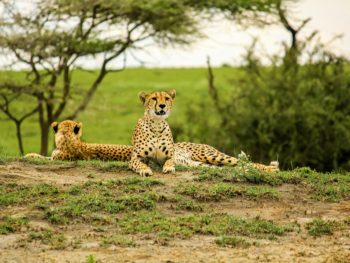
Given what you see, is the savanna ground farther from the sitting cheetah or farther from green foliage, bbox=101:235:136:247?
the sitting cheetah

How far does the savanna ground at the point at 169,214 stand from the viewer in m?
6.32

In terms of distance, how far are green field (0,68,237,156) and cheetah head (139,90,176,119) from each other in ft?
33.8

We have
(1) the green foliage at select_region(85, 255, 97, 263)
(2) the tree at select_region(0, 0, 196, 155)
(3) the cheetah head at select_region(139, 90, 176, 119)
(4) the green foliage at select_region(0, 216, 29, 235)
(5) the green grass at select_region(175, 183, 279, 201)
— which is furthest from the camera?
(2) the tree at select_region(0, 0, 196, 155)

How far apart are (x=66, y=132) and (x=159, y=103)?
58.9 inches

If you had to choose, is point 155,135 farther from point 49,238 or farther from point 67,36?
point 67,36

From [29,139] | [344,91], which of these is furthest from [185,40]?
[29,139]

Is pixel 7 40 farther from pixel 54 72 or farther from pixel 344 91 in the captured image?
pixel 344 91

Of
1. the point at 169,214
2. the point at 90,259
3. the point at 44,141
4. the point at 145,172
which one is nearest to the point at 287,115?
the point at 44,141

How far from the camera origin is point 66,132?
389 inches

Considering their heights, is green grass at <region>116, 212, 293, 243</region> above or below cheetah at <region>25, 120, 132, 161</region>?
below

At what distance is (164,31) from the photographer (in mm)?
20094

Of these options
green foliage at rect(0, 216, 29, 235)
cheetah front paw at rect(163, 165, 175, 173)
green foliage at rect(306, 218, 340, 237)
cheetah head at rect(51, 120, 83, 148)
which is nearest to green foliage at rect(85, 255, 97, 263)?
green foliage at rect(0, 216, 29, 235)

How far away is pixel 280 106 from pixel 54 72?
472 centimetres

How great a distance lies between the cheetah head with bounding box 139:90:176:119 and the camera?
28.9 ft
